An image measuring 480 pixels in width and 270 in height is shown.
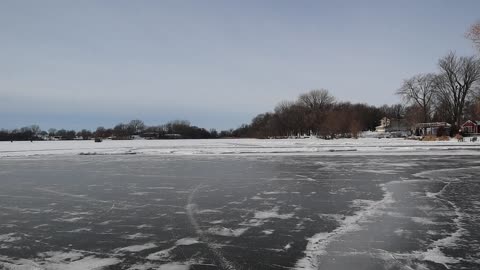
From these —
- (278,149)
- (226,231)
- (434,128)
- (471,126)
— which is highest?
(471,126)

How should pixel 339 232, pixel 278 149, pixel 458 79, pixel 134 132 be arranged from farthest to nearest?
pixel 134 132, pixel 458 79, pixel 278 149, pixel 339 232

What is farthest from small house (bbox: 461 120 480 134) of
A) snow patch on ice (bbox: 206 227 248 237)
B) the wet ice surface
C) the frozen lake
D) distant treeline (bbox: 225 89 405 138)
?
snow patch on ice (bbox: 206 227 248 237)

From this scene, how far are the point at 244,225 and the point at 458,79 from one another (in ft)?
245

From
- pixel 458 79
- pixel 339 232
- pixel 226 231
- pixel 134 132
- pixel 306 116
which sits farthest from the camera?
pixel 134 132

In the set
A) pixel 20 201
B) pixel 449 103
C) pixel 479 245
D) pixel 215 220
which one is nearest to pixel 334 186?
pixel 215 220

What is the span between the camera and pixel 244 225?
7.04 m

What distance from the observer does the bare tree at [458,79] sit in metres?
69.8

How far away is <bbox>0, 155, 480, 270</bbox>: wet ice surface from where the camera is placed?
5102mm

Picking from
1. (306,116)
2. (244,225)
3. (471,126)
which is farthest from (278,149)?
(306,116)

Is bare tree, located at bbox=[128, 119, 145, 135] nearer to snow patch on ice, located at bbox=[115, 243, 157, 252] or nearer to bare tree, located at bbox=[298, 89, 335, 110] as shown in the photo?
bare tree, located at bbox=[298, 89, 335, 110]

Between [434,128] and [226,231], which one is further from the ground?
[434,128]

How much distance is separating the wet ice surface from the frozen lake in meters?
0.02

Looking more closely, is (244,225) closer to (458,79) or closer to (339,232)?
(339,232)

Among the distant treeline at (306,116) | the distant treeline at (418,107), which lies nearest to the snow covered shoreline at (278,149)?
the distant treeline at (418,107)
